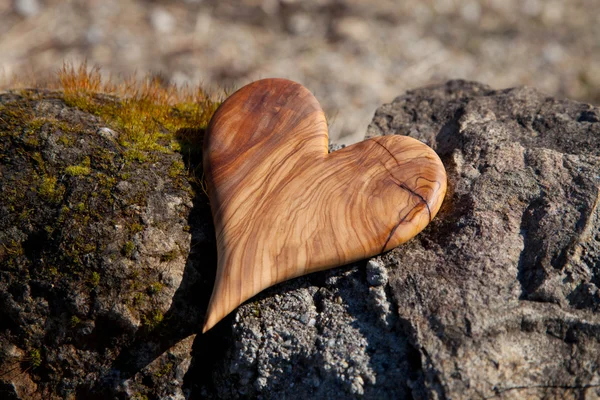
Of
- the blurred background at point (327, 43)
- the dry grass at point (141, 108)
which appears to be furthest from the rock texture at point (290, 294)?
the blurred background at point (327, 43)

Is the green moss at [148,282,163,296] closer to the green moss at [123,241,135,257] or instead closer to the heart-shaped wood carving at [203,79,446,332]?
the green moss at [123,241,135,257]

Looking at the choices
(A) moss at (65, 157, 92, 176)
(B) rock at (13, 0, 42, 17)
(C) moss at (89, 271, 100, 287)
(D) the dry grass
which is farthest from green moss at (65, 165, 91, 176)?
(B) rock at (13, 0, 42, 17)

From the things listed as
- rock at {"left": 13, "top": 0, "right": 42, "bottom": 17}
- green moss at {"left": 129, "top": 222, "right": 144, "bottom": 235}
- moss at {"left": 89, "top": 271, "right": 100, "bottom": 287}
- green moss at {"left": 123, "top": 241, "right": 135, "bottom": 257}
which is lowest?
moss at {"left": 89, "top": 271, "right": 100, "bottom": 287}

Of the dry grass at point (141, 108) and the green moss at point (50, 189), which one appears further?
the dry grass at point (141, 108)

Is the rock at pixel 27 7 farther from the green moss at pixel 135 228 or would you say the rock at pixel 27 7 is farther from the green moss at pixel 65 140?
the green moss at pixel 135 228

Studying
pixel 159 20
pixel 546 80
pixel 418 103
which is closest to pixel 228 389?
pixel 418 103

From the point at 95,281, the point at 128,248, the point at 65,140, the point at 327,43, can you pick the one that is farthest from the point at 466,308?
the point at 327,43
